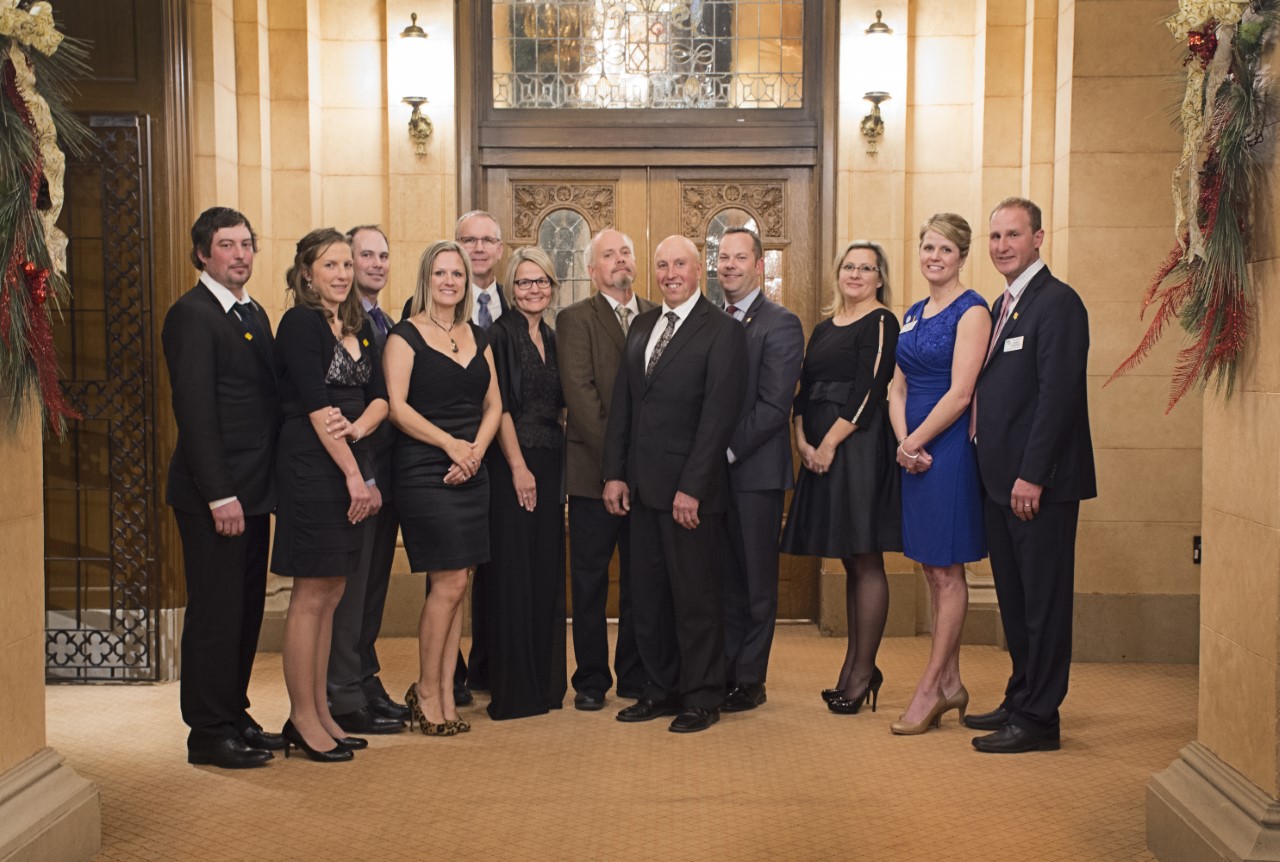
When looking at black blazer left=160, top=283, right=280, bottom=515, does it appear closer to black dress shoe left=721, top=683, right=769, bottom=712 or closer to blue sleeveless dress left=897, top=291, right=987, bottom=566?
black dress shoe left=721, top=683, right=769, bottom=712

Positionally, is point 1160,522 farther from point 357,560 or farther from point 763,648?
point 357,560

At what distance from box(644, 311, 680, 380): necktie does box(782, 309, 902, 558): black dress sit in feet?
2.02

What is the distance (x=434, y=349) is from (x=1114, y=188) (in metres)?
3.14

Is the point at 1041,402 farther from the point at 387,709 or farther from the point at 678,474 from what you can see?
the point at 387,709

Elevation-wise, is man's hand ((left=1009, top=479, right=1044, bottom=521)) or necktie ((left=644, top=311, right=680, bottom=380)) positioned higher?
necktie ((left=644, top=311, right=680, bottom=380))

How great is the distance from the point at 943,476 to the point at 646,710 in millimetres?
1383

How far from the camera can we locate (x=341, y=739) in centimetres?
459

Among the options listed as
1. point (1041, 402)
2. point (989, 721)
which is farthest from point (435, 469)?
point (989, 721)

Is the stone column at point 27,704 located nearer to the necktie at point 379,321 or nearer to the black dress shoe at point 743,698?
the necktie at point 379,321

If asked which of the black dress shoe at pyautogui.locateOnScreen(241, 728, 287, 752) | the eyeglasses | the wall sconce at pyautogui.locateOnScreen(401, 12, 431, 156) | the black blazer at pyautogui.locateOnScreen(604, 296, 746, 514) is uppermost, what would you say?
the wall sconce at pyautogui.locateOnScreen(401, 12, 431, 156)

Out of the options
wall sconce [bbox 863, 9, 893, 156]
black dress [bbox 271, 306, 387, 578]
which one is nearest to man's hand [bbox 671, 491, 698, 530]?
black dress [bbox 271, 306, 387, 578]

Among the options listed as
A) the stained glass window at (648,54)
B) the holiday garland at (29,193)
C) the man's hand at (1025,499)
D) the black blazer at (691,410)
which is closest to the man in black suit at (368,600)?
the black blazer at (691,410)

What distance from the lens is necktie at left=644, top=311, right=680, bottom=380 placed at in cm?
493

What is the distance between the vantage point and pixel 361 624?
504 cm
